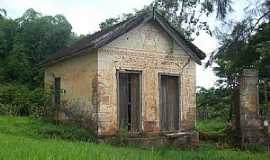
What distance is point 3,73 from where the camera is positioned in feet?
93.4

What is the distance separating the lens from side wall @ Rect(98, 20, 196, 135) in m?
16.0

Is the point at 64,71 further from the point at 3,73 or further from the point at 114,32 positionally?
the point at 3,73

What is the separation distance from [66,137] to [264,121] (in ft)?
24.9

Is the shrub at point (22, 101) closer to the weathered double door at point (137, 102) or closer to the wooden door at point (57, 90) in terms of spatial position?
the wooden door at point (57, 90)

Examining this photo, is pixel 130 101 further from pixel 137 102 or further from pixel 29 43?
pixel 29 43

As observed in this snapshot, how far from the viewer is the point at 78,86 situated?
56.1ft

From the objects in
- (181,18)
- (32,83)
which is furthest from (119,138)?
(32,83)

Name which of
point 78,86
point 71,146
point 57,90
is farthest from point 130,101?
point 71,146

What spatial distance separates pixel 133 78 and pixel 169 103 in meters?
1.91

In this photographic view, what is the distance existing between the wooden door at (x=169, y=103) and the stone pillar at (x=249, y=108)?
2.57m

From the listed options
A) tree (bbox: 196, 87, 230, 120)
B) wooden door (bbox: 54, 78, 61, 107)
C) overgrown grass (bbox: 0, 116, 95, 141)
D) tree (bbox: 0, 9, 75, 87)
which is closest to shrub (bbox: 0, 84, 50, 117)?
wooden door (bbox: 54, 78, 61, 107)

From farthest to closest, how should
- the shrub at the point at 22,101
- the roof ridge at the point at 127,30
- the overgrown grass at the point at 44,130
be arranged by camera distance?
the shrub at the point at 22,101
the roof ridge at the point at 127,30
the overgrown grass at the point at 44,130

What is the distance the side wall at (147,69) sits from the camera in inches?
628

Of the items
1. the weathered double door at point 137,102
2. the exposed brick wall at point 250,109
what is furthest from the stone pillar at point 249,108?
the weathered double door at point 137,102
